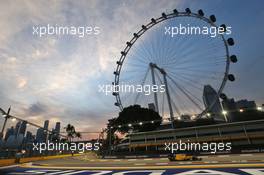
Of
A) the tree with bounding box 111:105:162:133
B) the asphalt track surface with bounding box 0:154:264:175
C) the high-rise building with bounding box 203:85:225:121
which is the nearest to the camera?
the asphalt track surface with bounding box 0:154:264:175

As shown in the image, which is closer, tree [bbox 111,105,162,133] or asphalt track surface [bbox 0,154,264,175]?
asphalt track surface [bbox 0,154,264,175]

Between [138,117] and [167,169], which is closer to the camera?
[167,169]

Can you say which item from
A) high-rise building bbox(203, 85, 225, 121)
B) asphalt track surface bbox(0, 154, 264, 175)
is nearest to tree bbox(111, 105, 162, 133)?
high-rise building bbox(203, 85, 225, 121)

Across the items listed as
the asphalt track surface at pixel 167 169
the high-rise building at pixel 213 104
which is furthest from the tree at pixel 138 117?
the asphalt track surface at pixel 167 169

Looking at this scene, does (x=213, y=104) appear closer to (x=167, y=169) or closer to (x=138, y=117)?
(x=167, y=169)

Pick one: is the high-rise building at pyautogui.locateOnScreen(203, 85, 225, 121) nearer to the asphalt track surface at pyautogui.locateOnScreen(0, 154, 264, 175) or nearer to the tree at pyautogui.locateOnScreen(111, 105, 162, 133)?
the asphalt track surface at pyautogui.locateOnScreen(0, 154, 264, 175)

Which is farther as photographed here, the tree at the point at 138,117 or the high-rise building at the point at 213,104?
the tree at the point at 138,117

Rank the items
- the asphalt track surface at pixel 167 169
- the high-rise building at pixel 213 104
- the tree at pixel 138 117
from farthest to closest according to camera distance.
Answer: the tree at pixel 138 117 → the high-rise building at pixel 213 104 → the asphalt track surface at pixel 167 169

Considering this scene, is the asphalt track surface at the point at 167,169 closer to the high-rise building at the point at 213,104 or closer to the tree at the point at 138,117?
the high-rise building at the point at 213,104

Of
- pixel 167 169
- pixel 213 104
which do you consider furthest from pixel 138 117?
pixel 167 169

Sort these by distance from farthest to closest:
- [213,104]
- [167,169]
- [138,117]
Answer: [138,117], [213,104], [167,169]

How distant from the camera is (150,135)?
71438 mm

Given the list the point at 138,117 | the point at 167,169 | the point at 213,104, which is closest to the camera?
the point at 167,169

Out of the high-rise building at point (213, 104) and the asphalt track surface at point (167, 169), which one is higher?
the high-rise building at point (213, 104)
